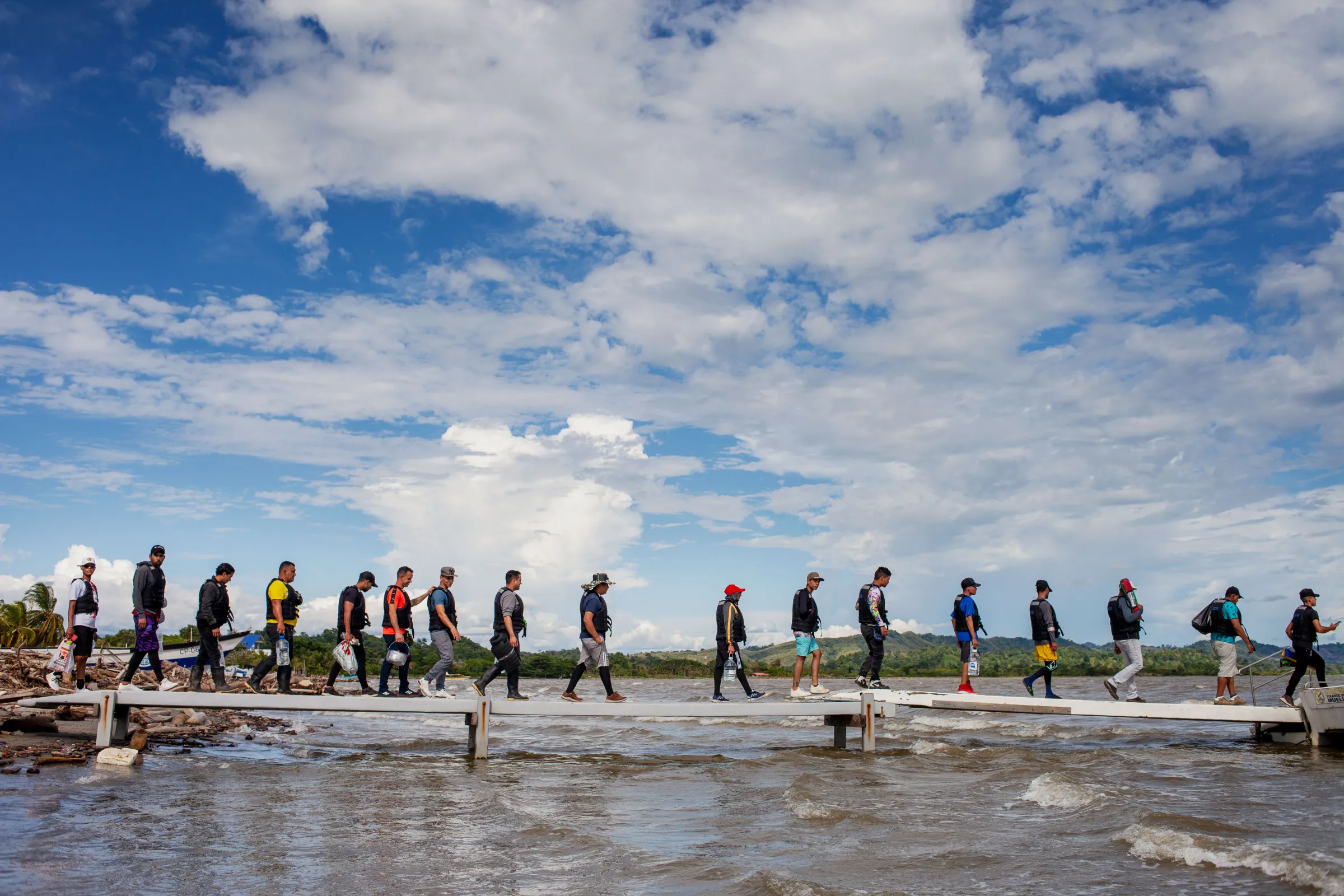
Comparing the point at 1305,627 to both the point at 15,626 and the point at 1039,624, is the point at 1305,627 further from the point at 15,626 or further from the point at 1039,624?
the point at 15,626

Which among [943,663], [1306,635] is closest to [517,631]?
[1306,635]

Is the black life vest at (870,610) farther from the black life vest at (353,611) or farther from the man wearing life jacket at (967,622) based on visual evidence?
the black life vest at (353,611)

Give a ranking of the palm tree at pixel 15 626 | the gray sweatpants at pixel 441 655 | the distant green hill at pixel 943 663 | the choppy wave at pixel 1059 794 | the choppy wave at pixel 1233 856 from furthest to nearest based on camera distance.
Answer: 1. the distant green hill at pixel 943 663
2. the palm tree at pixel 15 626
3. the gray sweatpants at pixel 441 655
4. the choppy wave at pixel 1059 794
5. the choppy wave at pixel 1233 856

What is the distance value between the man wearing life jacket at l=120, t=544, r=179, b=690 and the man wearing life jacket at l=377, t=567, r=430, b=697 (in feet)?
10.7

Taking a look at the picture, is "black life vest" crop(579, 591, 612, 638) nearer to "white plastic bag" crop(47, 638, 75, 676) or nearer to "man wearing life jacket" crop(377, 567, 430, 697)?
"man wearing life jacket" crop(377, 567, 430, 697)

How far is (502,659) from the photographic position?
45.5 ft

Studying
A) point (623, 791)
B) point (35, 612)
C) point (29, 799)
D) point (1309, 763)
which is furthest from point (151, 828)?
point (35, 612)

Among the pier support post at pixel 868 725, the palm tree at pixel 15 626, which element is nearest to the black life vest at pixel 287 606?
the pier support post at pixel 868 725

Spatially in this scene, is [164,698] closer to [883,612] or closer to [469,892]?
[469,892]

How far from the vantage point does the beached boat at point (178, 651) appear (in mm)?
26844

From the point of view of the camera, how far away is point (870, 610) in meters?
14.6

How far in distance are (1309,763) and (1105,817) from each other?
5.70 metres

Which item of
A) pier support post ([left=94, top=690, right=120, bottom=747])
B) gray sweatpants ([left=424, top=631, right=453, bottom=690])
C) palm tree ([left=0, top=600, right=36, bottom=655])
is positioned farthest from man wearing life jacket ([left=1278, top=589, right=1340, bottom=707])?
palm tree ([left=0, top=600, right=36, bottom=655])

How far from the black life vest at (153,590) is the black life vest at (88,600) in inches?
46.5
